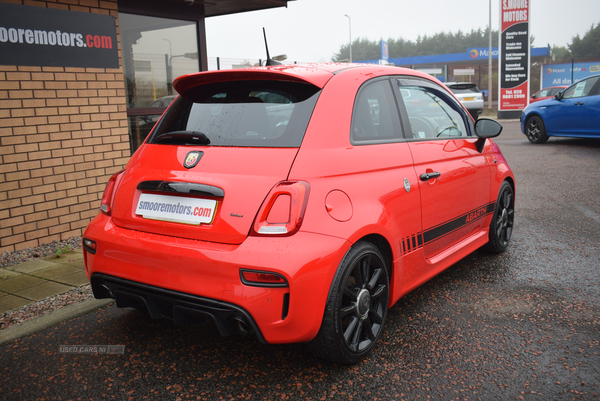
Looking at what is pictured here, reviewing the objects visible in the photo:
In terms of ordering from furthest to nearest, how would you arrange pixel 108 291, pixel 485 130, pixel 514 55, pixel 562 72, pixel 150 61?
pixel 562 72, pixel 514 55, pixel 150 61, pixel 485 130, pixel 108 291

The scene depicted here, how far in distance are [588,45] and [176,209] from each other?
9707cm

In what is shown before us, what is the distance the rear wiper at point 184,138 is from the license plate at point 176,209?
1.16 feet

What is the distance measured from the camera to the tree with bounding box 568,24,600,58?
268 feet

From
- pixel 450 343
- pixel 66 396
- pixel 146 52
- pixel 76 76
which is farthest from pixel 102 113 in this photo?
pixel 450 343

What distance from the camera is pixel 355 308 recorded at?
9.05ft

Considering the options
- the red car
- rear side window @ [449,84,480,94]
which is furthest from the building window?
rear side window @ [449,84,480,94]

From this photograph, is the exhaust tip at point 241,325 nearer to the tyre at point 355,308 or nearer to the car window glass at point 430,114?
the tyre at point 355,308

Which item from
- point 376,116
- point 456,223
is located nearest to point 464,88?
point 456,223

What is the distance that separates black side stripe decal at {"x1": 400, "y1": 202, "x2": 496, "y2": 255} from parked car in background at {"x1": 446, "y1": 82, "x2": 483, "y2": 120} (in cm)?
1710

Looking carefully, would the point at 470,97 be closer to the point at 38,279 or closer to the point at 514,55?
the point at 514,55

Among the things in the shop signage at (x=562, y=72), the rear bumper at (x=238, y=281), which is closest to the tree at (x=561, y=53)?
the shop signage at (x=562, y=72)

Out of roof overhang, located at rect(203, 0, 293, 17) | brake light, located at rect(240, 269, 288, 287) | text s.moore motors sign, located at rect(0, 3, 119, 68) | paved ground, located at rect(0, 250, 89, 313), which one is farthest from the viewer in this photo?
roof overhang, located at rect(203, 0, 293, 17)

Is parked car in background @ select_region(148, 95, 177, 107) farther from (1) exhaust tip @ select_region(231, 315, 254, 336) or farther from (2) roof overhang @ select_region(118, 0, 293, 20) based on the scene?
(1) exhaust tip @ select_region(231, 315, 254, 336)

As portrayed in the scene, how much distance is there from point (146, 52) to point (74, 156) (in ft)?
6.93
